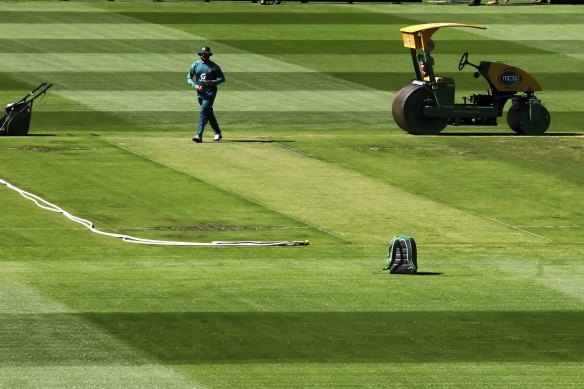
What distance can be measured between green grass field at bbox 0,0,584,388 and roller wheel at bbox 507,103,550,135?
452 millimetres

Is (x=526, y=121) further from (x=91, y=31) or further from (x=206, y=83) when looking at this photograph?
(x=91, y=31)

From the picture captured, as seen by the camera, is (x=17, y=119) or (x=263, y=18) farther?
(x=263, y=18)

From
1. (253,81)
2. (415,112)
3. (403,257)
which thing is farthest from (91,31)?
(403,257)

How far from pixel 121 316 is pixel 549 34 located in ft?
144

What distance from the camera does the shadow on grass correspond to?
16828mm

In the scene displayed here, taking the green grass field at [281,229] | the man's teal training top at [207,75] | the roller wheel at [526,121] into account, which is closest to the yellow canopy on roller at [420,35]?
the green grass field at [281,229]

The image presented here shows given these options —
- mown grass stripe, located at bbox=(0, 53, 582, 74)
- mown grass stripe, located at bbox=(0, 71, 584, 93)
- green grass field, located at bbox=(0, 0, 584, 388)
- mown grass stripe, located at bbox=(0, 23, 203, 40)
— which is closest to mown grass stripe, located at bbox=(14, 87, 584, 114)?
green grass field, located at bbox=(0, 0, 584, 388)

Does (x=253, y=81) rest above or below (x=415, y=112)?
below

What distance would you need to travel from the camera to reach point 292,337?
17703 millimetres

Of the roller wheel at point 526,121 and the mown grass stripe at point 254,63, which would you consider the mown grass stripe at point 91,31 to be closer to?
the mown grass stripe at point 254,63

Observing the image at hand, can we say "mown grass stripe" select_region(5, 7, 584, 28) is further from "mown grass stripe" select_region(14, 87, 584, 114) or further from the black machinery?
the black machinery

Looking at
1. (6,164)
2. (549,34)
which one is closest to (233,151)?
(6,164)

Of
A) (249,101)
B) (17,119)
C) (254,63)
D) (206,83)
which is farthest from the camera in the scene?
(254,63)

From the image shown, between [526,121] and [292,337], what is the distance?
64.2ft
